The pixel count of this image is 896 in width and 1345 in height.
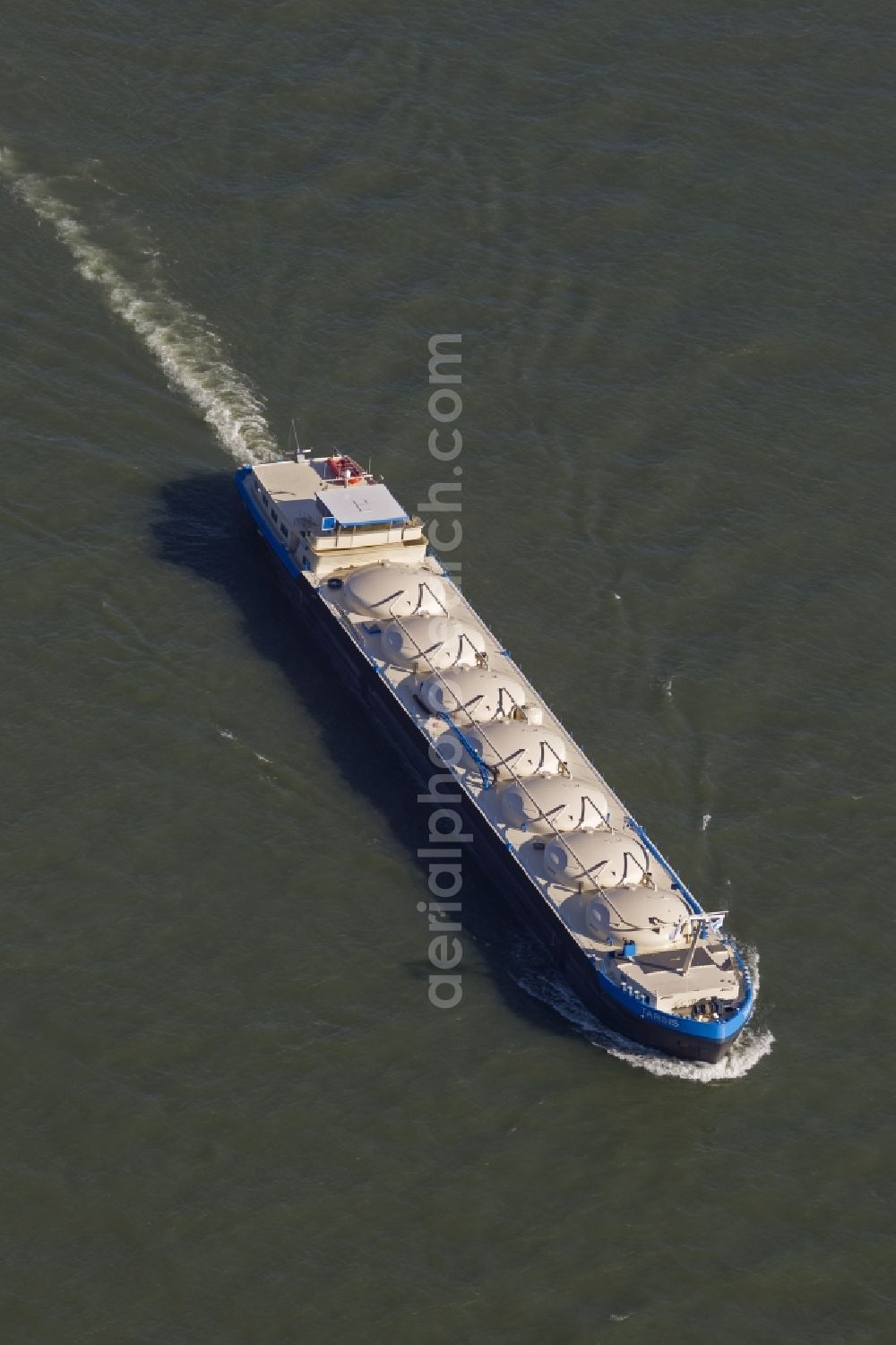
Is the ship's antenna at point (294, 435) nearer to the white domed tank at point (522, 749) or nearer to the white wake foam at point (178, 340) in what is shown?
the white wake foam at point (178, 340)

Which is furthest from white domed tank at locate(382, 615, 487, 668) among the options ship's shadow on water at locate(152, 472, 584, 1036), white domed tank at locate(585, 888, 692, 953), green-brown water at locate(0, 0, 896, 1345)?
white domed tank at locate(585, 888, 692, 953)

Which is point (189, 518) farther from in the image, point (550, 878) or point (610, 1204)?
point (610, 1204)

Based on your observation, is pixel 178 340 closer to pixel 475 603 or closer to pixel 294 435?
pixel 294 435

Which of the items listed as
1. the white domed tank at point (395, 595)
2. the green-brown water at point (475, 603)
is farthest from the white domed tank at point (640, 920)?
the white domed tank at point (395, 595)

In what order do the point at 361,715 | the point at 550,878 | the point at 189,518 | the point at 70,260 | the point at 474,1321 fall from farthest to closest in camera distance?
the point at 70,260, the point at 189,518, the point at 361,715, the point at 550,878, the point at 474,1321

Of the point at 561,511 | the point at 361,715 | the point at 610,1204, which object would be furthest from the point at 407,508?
the point at 610,1204

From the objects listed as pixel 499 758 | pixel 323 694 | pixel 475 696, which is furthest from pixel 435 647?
pixel 499 758
